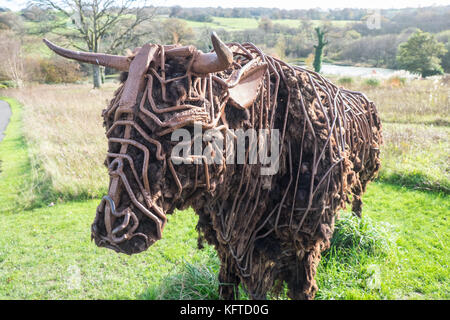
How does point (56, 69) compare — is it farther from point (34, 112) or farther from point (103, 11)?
point (34, 112)

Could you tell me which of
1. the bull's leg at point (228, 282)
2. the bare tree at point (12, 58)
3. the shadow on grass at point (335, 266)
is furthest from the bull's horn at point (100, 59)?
the bare tree at point (12, 58)

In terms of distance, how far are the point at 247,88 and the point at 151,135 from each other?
726 mm

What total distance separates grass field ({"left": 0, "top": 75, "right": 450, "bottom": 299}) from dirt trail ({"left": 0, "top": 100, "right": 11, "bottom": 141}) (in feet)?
19.1

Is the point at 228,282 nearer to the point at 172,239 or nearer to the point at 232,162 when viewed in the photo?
the point at 232,162

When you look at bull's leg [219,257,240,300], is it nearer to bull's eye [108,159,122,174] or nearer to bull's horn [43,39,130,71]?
bull's eye [108,159,122,174]

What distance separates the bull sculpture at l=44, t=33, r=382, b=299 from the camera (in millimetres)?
1352

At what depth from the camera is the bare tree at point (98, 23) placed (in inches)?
891

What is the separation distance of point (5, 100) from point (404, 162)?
27.6m

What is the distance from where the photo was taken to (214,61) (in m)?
1.41

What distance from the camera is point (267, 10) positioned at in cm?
6681

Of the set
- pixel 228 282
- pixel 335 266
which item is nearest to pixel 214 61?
pixel 228 282

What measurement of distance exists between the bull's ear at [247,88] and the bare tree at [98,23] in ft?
74.4

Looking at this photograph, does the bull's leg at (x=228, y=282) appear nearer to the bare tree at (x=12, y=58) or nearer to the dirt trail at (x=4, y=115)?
the dirt trail at (x=4, y=115)

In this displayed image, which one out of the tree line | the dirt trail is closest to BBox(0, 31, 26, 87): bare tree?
the tree line
